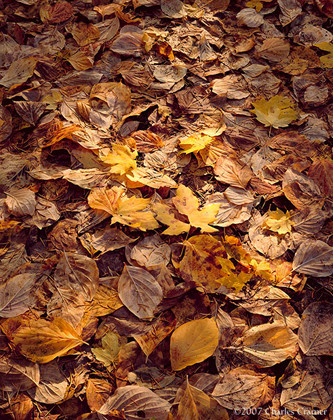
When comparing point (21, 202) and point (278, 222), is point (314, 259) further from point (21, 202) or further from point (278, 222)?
point (21, 202)

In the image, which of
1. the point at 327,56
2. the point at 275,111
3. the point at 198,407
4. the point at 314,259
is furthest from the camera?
the point at 327,56

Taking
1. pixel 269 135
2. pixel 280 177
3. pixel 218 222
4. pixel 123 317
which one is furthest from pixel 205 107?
pixel 123 317

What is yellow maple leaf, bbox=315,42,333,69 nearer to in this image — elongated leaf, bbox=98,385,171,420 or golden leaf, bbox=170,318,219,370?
golden leaf, bbox=170,318,219,370

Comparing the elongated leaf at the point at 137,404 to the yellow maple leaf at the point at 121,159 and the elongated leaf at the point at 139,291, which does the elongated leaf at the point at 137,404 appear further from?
the yellow maple leaf at the point at 121,159

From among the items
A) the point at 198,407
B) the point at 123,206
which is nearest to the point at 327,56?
the point at 123,206

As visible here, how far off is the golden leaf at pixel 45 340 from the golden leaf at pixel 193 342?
290mm

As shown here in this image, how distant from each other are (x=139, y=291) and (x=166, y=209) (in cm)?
34

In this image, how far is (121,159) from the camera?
5.08 feet

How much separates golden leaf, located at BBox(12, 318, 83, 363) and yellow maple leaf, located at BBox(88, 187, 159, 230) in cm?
40

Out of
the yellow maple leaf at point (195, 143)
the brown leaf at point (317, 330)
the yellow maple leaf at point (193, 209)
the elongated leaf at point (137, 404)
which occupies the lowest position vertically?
the elongated leaf at point (137, 404)

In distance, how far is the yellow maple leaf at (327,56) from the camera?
1.96 meters

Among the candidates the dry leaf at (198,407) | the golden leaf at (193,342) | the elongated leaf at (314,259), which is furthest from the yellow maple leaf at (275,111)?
the dry leaf at (198,407)

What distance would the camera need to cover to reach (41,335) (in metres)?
1.14

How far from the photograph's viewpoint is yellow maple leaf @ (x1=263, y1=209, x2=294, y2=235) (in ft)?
4.62
